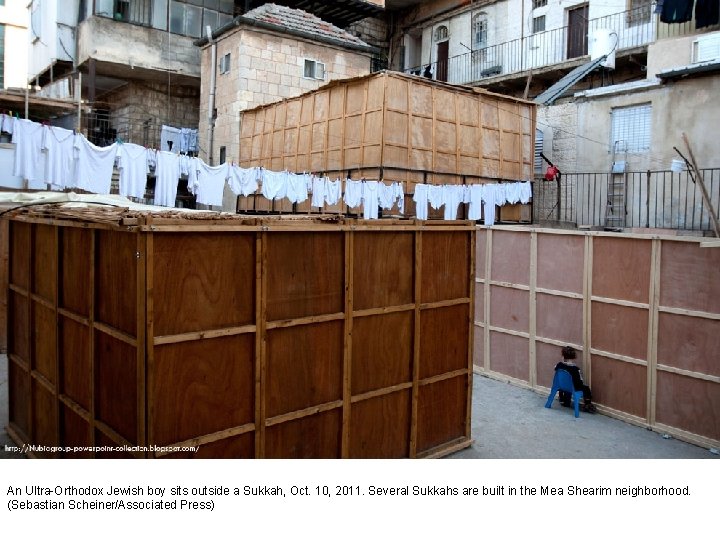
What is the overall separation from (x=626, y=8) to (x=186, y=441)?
87.0 feet

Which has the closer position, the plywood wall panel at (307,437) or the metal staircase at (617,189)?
the plywood wall panel at (307,437)

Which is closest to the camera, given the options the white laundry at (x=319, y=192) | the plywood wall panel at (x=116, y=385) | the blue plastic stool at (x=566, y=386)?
the plywood wall panel at (x=116, y=385)

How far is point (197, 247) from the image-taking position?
455 centimetres

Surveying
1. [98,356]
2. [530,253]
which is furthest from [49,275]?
[530,253]

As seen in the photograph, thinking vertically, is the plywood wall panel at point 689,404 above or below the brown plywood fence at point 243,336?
below

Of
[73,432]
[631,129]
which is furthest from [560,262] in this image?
[631,129]

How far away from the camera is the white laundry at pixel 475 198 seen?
55.8 feet

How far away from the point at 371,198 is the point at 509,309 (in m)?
6.15

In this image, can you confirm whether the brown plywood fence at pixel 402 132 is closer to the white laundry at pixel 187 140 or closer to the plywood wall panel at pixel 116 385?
the white laundry at pixel 187 140

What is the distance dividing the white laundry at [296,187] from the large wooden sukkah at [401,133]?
227 centimetres

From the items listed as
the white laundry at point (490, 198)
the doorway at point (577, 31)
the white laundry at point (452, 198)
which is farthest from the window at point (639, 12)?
the white laundry at point (452, 198)

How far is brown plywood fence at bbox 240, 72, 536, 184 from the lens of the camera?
52.3 feet

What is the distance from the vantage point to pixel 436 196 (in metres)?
16.3

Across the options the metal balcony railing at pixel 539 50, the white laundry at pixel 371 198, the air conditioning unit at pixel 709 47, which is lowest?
the white laundry at pixel 371 198
